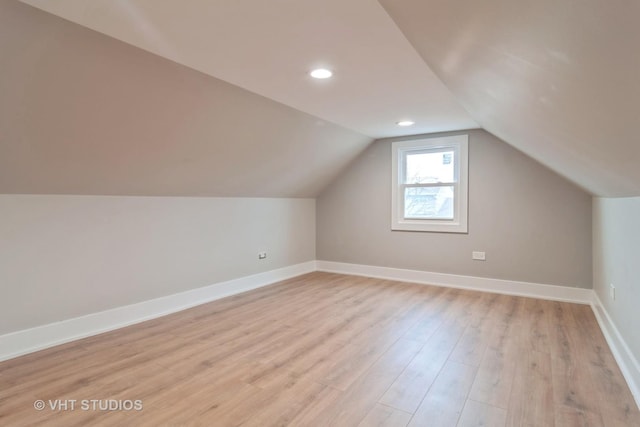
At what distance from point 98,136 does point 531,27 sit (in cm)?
269

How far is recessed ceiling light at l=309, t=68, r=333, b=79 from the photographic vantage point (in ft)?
8.02

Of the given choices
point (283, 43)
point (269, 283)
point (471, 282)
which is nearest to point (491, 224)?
point (471, 282)

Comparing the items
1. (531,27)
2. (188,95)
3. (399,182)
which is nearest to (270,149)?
(188,95)

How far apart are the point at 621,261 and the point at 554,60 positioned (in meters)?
2.34

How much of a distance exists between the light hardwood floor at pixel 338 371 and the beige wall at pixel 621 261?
30 cm

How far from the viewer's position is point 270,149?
3.82 meters

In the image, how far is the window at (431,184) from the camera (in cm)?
462

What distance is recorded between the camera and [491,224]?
443 centimetres

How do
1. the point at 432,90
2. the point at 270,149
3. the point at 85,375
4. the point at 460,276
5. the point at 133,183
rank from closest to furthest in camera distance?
the point at 85,375 < the point at 432,90 < the point at 133,183 < the point at 270,149 < the point at 460,276

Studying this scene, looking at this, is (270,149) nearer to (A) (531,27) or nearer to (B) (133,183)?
(B) (133,183)

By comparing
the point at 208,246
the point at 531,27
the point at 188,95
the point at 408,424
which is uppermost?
the point at 188,95

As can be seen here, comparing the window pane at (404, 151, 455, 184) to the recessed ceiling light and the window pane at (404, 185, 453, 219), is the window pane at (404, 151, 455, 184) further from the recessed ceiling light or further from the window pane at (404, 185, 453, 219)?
the recessed ceiling light

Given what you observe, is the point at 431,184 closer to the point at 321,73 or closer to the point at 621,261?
the point at 621,261

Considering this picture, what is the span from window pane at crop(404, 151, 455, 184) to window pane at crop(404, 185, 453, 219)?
0.41 ft
